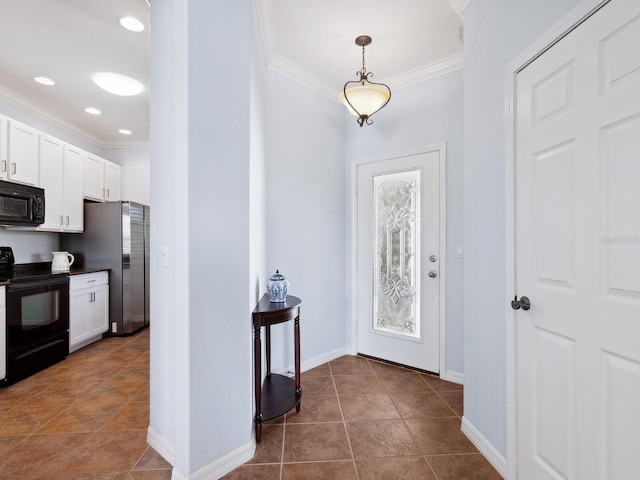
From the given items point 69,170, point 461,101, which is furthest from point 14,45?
point 461,101

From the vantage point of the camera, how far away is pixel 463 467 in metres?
1.79

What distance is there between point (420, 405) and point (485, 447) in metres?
0.63

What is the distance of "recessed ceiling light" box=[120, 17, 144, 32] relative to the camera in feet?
7.89

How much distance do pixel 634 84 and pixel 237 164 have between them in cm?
163

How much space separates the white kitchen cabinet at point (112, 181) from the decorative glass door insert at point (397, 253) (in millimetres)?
3788

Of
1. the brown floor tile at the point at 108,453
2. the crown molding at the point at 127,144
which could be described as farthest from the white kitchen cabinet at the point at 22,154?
the brown floor tile at the point at 108,453

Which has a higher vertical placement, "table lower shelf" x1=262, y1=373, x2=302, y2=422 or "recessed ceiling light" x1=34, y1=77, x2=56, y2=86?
"recessed ceiling light" x1=34, y1=77, x2=56, y2=86

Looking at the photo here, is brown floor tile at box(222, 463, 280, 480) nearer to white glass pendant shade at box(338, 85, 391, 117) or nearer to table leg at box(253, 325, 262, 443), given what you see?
table leg at box(253, 325, 262, 443)

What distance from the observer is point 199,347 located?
1662mm

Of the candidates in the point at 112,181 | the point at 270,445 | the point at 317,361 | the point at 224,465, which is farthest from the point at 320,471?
the point at 112,181

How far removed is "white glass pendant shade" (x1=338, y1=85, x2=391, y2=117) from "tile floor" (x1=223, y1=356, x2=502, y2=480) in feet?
7.28

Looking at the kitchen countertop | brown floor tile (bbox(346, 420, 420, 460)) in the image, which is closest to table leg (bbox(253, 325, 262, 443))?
brown floor tile (bbox(346, 420, 420, 460))

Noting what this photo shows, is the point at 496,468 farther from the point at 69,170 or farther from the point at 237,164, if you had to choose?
the point at 69,170

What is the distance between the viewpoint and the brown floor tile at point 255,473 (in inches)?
→ 67.7
